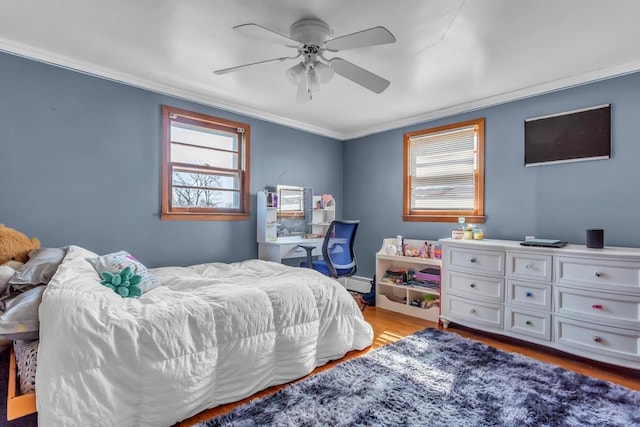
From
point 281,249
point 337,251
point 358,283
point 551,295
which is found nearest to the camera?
point 551,295

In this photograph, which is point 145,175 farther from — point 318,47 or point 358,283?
point 358,283

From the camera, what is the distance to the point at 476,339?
291 centimetres

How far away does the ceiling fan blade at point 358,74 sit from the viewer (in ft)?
6.98

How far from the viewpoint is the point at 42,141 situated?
253 cm

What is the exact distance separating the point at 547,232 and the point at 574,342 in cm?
102

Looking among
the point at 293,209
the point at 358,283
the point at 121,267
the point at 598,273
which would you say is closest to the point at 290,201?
the point at 293,209

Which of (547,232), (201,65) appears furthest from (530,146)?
(201,65)

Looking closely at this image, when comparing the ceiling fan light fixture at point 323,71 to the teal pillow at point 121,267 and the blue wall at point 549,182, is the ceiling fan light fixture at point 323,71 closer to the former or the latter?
the teal pillow at point 121,267

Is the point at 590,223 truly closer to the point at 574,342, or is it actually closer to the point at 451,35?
the point at 574,342

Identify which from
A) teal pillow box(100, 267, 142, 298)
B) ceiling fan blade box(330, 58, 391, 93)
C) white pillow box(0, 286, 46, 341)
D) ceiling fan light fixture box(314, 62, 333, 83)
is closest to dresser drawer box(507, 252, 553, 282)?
ceiling fan blade box(330, 58, 391, 93)

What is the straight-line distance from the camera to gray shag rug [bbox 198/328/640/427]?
1.72 m

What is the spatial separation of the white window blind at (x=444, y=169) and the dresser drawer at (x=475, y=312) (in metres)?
1.11

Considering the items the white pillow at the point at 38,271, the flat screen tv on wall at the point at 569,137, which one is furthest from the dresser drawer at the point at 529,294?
the white pillow at the point at 38,271

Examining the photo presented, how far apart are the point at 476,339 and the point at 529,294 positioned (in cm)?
62
